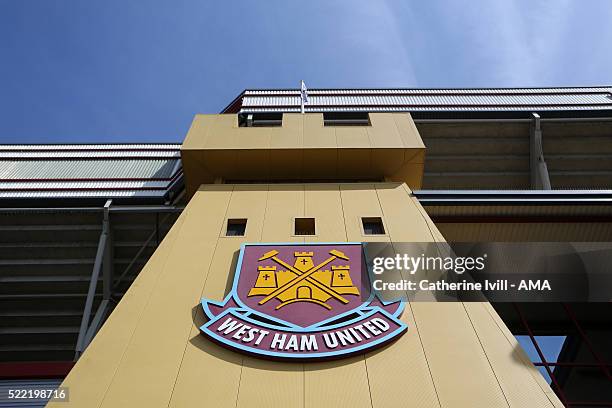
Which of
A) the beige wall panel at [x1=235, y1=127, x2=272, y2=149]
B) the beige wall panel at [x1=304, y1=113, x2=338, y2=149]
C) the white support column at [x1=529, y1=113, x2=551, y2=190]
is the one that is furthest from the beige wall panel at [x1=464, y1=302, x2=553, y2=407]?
the white support column at [x1=529, y1=113, x2=551, y2=190]

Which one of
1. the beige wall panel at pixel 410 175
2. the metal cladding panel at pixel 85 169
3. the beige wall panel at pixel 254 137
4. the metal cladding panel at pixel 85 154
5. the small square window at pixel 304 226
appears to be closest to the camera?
the small square window at pixel 304 226

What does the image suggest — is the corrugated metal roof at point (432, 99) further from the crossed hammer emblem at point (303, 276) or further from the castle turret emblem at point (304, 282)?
the castle turret emblem at point (304, 282)

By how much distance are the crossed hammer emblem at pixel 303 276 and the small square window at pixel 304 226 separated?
1.57m

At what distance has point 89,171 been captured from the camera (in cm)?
1998

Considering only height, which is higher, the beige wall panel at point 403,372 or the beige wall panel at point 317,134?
the beige wall panel at point 317,134

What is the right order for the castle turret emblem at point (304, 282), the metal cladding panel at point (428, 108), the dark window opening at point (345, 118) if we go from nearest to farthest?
the castle turret emblem at point (304, 282) < the dark window opening at point (345, 118) < the metal cladding panel at point (428, 108)

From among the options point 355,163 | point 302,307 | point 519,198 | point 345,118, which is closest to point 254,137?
point 355,163

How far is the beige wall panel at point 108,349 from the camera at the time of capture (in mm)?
6898

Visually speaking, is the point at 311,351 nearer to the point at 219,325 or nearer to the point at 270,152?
the point at 219,325

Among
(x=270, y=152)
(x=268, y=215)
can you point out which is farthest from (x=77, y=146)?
(x=268, y=215)

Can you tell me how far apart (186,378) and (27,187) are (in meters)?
14.6

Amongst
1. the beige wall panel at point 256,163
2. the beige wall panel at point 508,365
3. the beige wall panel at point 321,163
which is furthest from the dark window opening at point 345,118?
the beige wall panel at point 508,365

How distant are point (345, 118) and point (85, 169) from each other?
11125 mm

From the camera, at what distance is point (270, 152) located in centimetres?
1493
